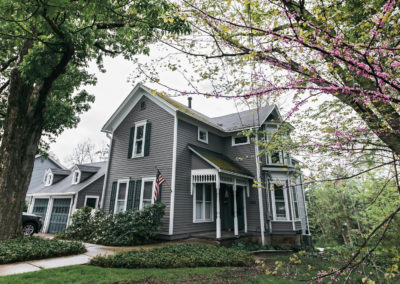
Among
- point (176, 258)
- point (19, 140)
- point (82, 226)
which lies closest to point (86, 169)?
point (82, 226)

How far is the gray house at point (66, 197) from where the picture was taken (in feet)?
48.9

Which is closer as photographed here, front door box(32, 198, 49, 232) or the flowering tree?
the flowering tree

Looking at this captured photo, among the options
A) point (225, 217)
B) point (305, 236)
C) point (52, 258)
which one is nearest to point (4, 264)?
point (52, 258)

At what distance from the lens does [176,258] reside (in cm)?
607

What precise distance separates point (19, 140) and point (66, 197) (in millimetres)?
9677

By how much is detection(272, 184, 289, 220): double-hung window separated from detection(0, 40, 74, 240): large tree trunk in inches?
429

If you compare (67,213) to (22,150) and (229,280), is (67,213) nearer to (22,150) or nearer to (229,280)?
(22,150)

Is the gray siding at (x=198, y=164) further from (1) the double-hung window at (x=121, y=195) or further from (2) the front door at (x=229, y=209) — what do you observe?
(1) the double-hung window at (x=121, y=195)

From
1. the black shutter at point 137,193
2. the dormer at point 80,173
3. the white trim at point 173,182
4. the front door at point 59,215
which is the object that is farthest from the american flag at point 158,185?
the dormer at point 80,173

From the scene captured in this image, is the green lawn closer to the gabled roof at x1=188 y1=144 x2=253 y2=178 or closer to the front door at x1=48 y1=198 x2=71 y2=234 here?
the gabled roof at x1=188 y1=144 x2=253 y2=178

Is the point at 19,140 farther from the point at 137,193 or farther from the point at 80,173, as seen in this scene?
the point at 80,173

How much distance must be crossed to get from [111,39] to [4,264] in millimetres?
9185

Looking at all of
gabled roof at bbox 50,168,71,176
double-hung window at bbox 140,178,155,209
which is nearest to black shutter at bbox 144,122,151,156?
double-hung window at bbox 140,178,155,209

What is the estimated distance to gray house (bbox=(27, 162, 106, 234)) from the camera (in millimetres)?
14906
